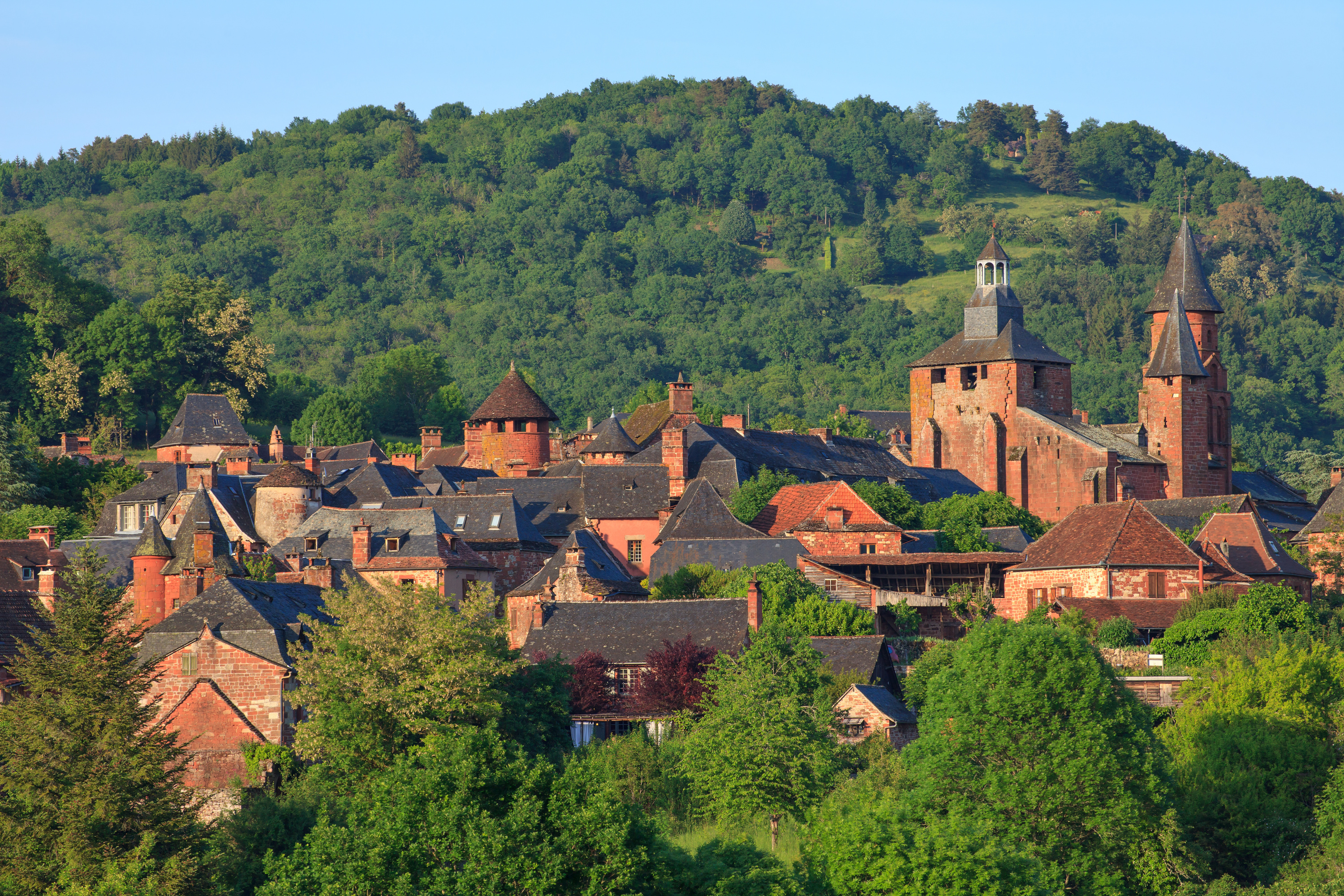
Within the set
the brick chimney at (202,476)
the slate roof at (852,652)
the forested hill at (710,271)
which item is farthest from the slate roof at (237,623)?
the forested hill at (710,271)

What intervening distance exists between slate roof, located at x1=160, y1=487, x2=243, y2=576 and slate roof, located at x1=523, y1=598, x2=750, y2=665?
31.5 feet

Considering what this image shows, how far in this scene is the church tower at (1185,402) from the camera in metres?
75.8

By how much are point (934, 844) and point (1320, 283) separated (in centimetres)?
15144

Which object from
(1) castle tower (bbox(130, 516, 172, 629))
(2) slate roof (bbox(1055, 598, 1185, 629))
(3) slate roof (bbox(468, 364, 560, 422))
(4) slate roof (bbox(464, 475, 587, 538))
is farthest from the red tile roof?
(2) slate roof (bbox(1055, 598, 1185, 629))

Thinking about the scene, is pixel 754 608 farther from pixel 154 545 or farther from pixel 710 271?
pixel 710 271

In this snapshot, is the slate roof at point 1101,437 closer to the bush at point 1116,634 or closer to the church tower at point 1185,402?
the church tower at point 1185,402

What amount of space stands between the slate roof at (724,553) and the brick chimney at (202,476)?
603 inches

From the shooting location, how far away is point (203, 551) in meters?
54.2

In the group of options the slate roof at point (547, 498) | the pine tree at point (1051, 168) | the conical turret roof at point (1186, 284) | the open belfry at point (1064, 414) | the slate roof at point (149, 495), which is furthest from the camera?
the pine tree at point (1051, 168)

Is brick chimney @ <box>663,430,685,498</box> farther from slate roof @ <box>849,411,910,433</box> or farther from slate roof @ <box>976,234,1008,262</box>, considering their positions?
slate roof @ <box>849,411,910,433</box>

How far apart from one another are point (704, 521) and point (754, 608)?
11541 millimetres

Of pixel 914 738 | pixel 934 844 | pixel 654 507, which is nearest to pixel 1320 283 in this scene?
pixel 654 507

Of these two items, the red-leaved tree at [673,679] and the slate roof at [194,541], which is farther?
the slate roof at [194,541]

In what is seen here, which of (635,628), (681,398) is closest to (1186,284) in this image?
(681,398)
